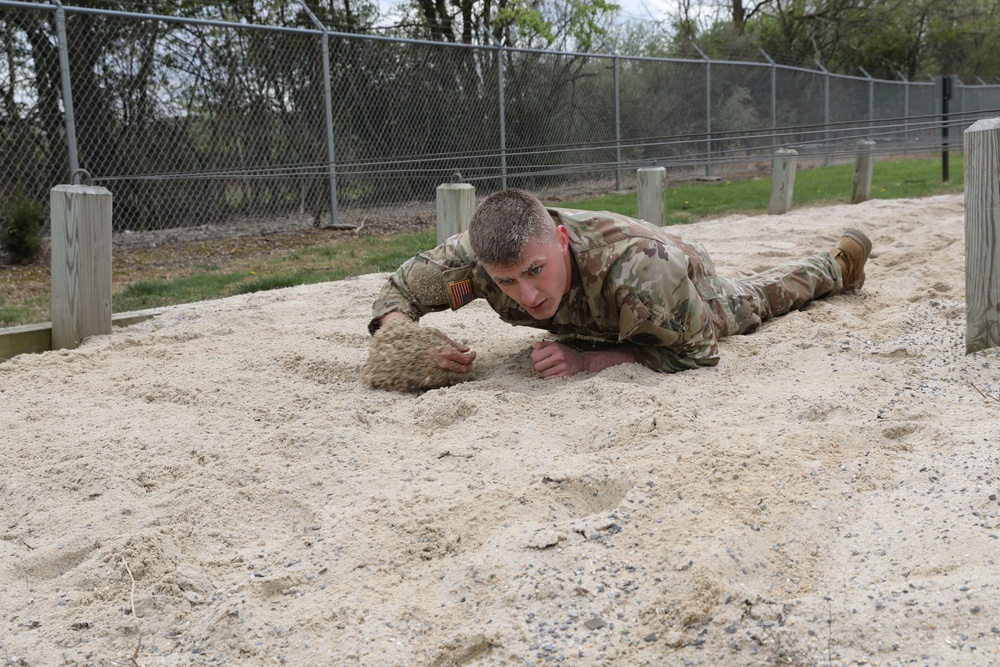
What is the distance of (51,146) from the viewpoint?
8352 mm

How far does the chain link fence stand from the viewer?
8195 mm

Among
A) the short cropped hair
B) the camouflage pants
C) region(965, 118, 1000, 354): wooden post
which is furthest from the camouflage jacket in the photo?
region(965, 118, 1000, 354): wooden post

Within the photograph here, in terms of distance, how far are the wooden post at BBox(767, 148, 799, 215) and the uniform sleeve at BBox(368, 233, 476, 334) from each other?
6.66 metres

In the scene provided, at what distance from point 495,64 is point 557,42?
425cm

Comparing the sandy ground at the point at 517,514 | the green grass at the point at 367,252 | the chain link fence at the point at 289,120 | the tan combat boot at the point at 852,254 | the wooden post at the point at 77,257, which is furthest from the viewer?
the chain link fence at the point at 289,120

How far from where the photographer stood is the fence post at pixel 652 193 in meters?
7.19

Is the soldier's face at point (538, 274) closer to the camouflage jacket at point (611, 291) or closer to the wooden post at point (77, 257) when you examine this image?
the camouflage jacket at point (611, 291)

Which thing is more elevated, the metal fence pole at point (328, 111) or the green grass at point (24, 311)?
the metal fence pole at point (328, 111)

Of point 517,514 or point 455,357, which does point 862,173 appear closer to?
point 455,357

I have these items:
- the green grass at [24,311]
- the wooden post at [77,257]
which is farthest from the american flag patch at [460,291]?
the green grass at [24,311]

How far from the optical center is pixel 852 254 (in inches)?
189

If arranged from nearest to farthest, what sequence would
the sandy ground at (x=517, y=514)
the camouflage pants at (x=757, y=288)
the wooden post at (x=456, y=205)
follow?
the sandy ground at (x=517, y=514) → the camouflage pants at (x=757, y=288) → the wooden post at (x=456, y=205)

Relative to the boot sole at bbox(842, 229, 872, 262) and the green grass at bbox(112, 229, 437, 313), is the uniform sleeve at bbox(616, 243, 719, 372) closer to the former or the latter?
the boot sole at bbox(842, 229, 872, 262)

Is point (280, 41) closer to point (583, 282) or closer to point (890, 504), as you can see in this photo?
point (583, 282)
